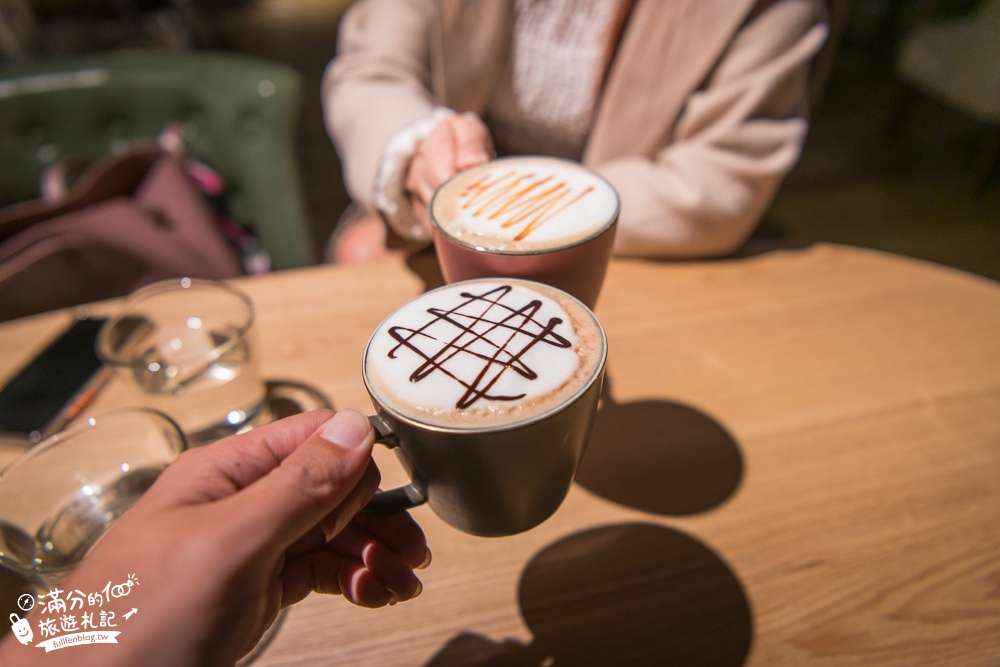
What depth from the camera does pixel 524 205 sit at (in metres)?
0.49

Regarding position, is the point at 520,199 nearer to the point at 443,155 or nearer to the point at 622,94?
the point at 443,155

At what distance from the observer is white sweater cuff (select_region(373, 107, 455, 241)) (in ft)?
2.17

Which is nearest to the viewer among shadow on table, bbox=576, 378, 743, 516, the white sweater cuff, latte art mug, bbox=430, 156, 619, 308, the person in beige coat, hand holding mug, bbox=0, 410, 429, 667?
hand holding mug, bbox=0, 410, 429, 667

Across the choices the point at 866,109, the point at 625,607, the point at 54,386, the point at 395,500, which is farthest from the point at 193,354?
the point at 866,109

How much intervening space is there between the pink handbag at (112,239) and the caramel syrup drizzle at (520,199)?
28.1 inches

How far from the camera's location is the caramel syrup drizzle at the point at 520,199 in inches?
18.5

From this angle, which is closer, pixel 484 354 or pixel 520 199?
pixel 484 354

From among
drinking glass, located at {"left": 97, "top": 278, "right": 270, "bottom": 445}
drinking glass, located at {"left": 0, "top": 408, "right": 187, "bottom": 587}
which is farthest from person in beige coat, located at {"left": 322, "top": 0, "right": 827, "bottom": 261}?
drinking glass, located at {"left": 0, "top": 408, "right": 187, "bottom": 587}

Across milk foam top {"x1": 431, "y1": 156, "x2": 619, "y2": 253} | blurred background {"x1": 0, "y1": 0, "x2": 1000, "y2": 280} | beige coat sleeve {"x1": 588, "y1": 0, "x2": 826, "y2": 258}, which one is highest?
milk foam top {"x1": 431, "y1": 156, "x2": 619, "y2": 253}

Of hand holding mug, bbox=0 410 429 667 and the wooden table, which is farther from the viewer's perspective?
the wooden table

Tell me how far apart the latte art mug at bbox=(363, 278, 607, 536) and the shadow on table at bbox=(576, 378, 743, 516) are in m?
0.15

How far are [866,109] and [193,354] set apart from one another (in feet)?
9.53

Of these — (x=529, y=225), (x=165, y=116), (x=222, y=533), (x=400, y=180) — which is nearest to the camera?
(x=222, y=533)

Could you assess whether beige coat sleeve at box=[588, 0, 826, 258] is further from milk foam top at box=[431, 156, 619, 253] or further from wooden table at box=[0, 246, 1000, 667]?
milk foam top at box=[431, 156, 619, 253]
